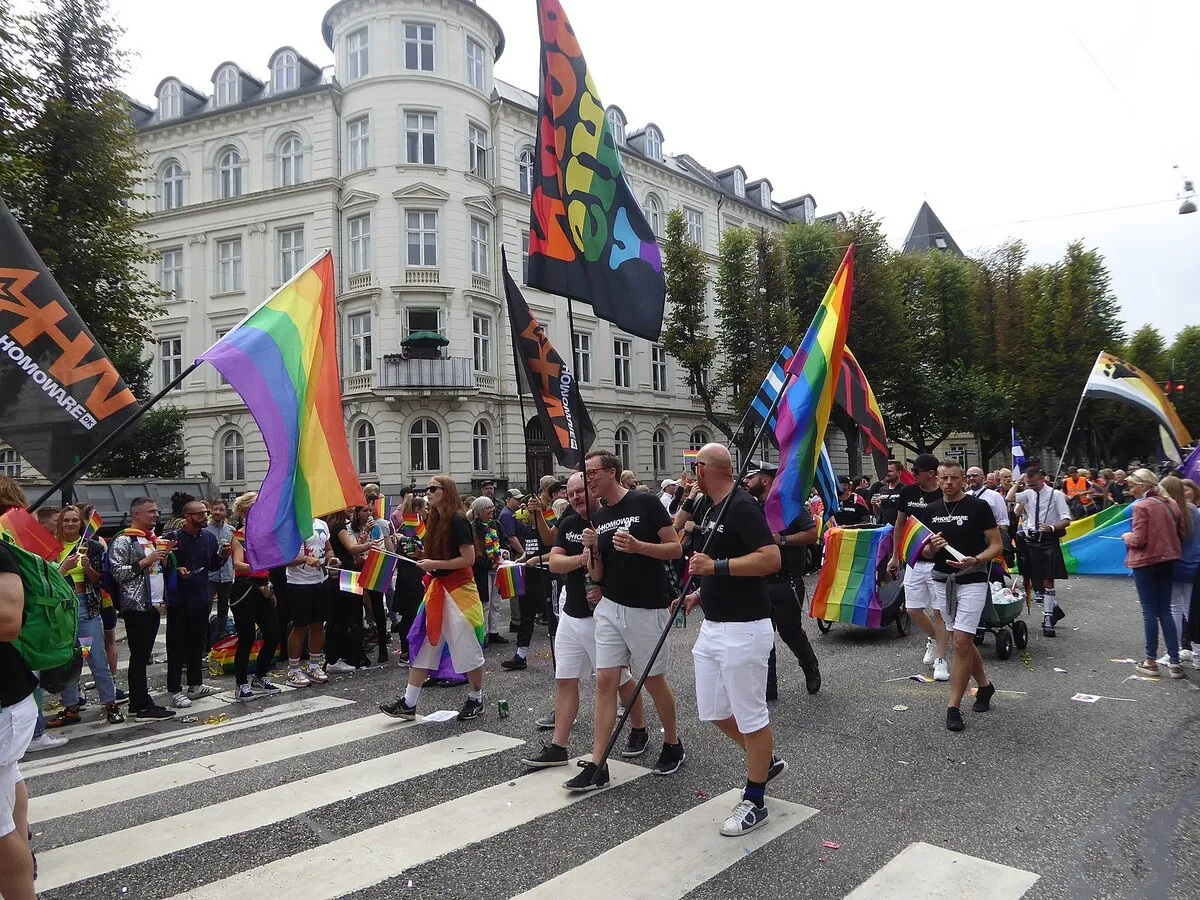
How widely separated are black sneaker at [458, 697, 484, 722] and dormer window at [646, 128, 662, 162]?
121 feet

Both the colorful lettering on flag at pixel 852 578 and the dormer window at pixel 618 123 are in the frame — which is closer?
the colorful lettering on flag at pixel 852 578

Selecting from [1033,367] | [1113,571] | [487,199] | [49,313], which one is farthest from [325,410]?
[1033,367]

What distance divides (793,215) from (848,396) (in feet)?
149

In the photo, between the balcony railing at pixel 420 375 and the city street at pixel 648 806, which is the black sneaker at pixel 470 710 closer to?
the city street at pixel 648 806

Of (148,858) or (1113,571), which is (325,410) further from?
(1113,571)

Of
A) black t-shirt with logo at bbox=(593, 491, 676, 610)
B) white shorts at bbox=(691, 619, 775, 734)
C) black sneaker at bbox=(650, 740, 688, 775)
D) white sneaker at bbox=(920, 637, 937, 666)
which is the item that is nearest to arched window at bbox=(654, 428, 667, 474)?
white sneaker at bbox=(920, 637, 937, 666)

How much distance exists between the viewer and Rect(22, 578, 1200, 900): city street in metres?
3.61

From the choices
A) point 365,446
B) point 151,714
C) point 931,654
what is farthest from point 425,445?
point 931,654

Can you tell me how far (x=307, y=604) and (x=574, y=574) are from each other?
376cm

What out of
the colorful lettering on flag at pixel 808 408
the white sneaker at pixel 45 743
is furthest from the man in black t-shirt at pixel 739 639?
the white sneaker at pixel 45 743

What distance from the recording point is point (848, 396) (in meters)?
8.95

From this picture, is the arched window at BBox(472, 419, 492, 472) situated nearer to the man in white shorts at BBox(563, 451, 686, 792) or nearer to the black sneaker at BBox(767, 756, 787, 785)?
the man in white shorts at BBox(563, 451, 686, 792)

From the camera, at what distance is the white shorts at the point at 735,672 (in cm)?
410

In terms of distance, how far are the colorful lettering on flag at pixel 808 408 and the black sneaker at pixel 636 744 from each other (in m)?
2.00
